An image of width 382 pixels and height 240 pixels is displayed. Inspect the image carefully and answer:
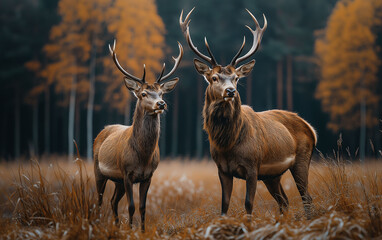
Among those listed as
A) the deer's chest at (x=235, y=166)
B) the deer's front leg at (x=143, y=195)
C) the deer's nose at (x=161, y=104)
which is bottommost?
the deer's front leg at (x=143, y=195)

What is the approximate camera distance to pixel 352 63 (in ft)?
48.5

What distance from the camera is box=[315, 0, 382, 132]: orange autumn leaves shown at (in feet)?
47.0

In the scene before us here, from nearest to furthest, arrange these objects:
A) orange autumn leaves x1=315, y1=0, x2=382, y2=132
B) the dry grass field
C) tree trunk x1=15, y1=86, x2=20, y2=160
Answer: the dry grass field < orange autumn leaves x1=315, y1=0, x2=382, y2=132 < tree trunk x1=15, y1=86, x2=20, y2=160

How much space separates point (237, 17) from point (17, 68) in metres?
10.6

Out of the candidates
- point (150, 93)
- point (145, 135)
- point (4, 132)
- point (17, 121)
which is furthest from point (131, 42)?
point (145, 135)

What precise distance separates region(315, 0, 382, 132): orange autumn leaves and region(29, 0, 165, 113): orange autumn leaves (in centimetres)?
710

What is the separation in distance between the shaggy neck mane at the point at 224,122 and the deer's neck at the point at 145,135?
739mm

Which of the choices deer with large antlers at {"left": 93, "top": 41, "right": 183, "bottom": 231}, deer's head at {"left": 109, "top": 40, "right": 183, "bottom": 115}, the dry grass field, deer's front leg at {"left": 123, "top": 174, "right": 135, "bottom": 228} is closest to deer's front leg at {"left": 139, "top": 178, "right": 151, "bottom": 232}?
deer with large antlers at {"left": 93, "top": 41, "right": 183, "bottom": 231}

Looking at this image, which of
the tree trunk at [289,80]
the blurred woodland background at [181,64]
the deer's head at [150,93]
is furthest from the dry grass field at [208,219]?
the tree trunk at [289,80]

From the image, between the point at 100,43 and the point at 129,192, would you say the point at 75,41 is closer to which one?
the point at 100,43

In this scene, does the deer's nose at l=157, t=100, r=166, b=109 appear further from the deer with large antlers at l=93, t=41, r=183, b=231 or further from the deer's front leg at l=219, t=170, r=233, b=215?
the deer's front leg at l=219, t=170, r=233, b=215

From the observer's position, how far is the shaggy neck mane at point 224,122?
4090mm

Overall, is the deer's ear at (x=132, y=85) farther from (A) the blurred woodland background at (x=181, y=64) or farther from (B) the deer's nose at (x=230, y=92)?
(A) the blurred woodland background at (x=181, y=64)

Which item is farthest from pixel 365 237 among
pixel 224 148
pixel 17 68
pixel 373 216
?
pixel 17 68
